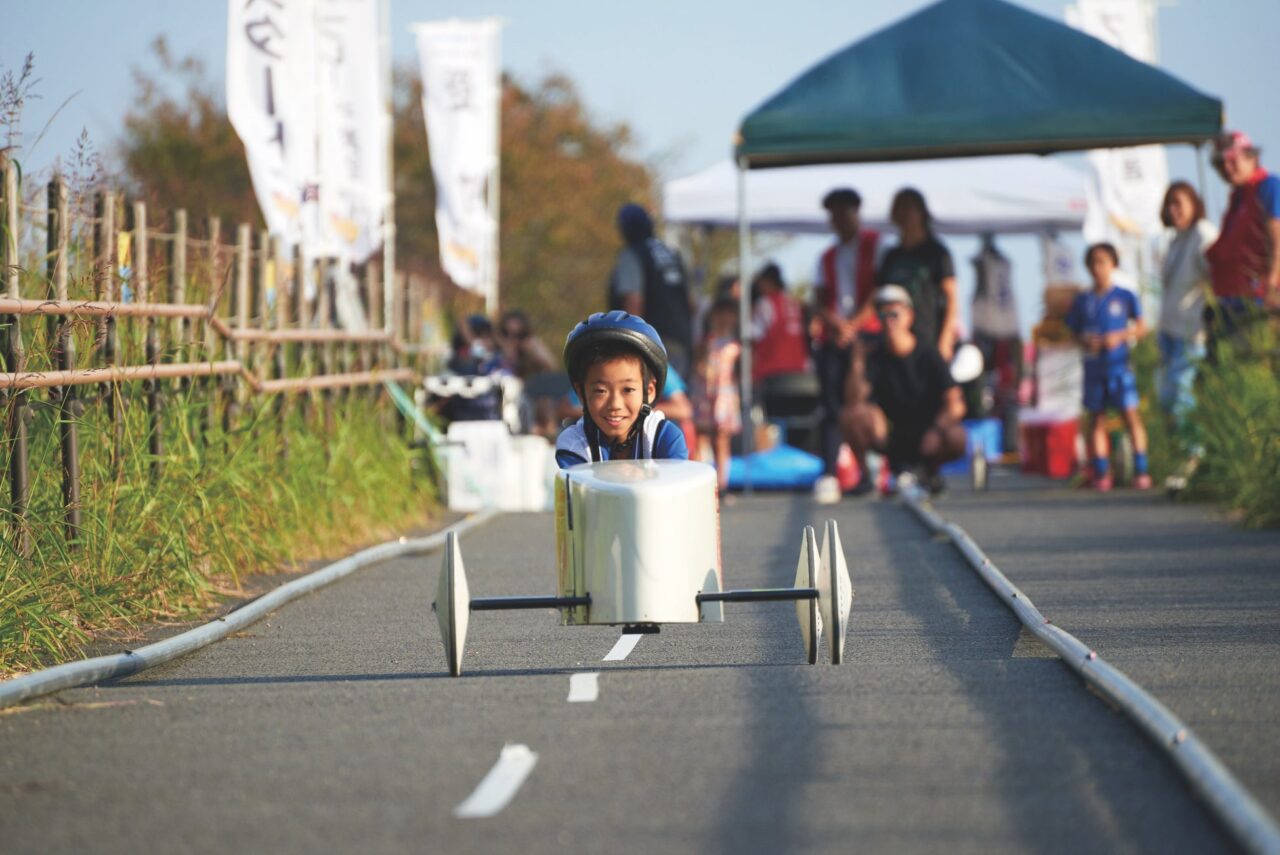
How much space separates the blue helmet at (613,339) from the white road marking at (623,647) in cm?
103

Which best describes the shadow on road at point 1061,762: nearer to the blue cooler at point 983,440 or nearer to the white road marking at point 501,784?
the white road marking at point 501,784

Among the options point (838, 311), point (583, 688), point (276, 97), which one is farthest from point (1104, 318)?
point (583, 688)

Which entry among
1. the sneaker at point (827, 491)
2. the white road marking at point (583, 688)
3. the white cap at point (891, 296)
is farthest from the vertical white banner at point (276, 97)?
the white road marking at point (583, 688)

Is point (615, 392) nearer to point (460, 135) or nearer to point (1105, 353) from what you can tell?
point (1105, 353)

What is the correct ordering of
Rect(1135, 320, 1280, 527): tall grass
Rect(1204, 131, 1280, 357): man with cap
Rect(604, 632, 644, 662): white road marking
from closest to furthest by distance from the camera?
Rect(604, 632, 644, 662): white road marking → Rect(1135, 320, 1280, 527): tall grass → Rect(1204, 131, 1280, 357): man with cap

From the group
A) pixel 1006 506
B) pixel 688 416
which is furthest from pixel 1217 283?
pixel 688 416

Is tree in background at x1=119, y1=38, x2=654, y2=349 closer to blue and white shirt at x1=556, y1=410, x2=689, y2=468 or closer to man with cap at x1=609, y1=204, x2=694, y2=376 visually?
man with cap at x1=609, y1=204, x2=694, y2=376

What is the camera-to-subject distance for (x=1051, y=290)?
24859 mm

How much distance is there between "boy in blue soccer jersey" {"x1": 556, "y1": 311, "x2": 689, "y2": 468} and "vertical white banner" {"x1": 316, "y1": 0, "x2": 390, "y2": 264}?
33.6 feet

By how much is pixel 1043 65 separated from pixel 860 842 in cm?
1508

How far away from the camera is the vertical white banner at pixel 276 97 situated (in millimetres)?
16031

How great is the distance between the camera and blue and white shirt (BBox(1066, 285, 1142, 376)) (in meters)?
19.3

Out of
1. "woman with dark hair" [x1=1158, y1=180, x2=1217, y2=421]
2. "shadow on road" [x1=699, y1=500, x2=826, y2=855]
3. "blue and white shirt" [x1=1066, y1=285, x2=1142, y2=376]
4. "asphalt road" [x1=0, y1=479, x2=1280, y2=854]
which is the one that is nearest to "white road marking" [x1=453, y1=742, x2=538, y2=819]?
"asphalt road" [x1=0, y1=479, x2=1280, y2=854]

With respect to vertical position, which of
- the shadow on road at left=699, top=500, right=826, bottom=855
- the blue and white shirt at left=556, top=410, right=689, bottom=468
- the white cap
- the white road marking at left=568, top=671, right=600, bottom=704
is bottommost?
the white road marking at left=568, top=671, right=600, bottom=704
